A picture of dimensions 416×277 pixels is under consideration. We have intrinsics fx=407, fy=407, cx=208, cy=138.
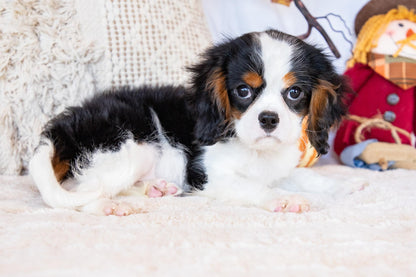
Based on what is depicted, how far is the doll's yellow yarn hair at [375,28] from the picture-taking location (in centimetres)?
244

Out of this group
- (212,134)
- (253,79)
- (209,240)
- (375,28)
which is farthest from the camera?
(375,28)

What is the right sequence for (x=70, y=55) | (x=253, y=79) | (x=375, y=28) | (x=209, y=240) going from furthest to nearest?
(x=375, y=28)
(x=70, y=55)
(x=253, y=79)
(x=209, y=240)

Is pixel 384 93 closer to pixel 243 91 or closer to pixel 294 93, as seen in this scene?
pixel 294 93

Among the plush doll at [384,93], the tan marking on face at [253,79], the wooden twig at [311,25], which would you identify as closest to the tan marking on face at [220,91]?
the tan marking on face at [253,79]

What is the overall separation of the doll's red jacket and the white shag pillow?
109 cm

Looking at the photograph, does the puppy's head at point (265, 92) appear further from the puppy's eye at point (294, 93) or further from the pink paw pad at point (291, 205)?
the pink paw pad at point (291, 205)

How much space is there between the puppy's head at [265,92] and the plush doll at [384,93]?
2.50 ft

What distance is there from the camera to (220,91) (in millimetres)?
1610

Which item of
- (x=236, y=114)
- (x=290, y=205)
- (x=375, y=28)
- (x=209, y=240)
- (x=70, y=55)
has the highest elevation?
(x=375, y=28)

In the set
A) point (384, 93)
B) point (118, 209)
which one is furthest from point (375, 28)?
point (118, 209)

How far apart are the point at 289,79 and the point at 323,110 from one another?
0.23 m

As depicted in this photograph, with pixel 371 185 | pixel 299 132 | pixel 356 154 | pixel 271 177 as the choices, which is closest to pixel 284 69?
pixel 299 132

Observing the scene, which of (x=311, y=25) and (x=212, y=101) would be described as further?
(x=311, y=25)

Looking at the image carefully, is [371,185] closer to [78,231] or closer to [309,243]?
[309,243]
